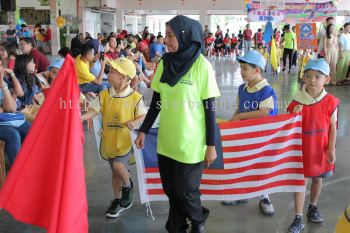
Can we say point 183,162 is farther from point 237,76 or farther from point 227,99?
point 237,76

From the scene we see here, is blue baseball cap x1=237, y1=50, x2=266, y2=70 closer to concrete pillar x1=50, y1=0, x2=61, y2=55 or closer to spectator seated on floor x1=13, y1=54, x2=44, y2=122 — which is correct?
spectator seated on floor x1=13, y1=54, x2=44, y2=122

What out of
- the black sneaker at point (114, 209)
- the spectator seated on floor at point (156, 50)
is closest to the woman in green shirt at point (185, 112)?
the black sneaker at point (114, 209)

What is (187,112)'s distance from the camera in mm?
2459

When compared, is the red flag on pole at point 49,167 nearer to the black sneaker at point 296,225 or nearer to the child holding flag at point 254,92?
the child holding flag at point 254,92

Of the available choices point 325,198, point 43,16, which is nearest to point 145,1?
point 43,16

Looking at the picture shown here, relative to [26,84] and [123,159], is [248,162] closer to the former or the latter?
[123,159]

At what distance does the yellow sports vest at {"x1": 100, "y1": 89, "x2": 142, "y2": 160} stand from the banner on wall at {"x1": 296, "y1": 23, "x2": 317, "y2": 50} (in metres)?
8.50

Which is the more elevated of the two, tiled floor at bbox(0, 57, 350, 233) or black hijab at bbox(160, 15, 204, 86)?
black hijab at bbox(160, 15, 204, 86)

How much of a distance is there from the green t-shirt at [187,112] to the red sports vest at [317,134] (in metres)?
0.91

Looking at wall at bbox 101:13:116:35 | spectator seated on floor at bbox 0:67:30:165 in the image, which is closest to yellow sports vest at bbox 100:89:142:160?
spectator seated on floor at bbox 0:67:30:165

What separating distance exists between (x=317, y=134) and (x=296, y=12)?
1259 centimetres

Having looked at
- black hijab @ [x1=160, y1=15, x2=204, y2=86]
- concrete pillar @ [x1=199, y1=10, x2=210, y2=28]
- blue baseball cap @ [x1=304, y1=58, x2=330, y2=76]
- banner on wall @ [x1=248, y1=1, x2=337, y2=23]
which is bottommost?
blue baseball cap @ [x1=304, y1=58, x2=330, y2=76]

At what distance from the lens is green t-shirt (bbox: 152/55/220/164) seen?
2430 millimetres

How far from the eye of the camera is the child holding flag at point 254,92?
10.3 ft
